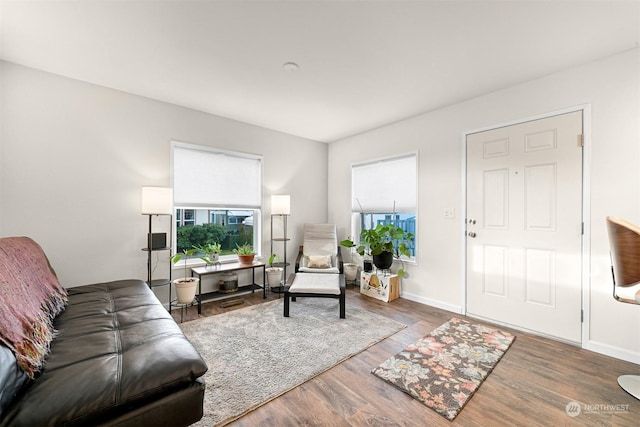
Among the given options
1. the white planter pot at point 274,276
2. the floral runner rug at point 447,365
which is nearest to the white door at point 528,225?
the floral runner rug at point 447,365

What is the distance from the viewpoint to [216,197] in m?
3.54

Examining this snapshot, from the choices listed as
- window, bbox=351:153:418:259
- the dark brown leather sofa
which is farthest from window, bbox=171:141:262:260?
the dark brown leather sofa

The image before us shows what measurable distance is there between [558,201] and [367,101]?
2117 mm

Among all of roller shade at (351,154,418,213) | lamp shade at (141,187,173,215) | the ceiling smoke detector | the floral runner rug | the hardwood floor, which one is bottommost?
the hardwood floor

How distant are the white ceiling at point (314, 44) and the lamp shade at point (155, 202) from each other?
3.58ft

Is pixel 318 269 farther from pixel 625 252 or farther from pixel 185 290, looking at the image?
pixel 625 252

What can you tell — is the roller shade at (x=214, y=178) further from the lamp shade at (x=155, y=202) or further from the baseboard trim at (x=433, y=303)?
the baseboard trim at (x=433, y=303)

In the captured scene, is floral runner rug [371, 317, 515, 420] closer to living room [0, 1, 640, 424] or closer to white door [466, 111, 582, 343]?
white door [466, 111, 582, 343]

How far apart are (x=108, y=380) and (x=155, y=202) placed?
204 cm

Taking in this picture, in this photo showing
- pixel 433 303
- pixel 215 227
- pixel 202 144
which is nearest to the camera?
pixel 433 303

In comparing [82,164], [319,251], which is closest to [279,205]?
[319,251]

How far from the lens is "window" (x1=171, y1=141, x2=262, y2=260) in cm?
328

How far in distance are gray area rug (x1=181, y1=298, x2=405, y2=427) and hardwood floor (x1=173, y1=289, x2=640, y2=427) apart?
0.08m

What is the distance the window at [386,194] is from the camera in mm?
3580
